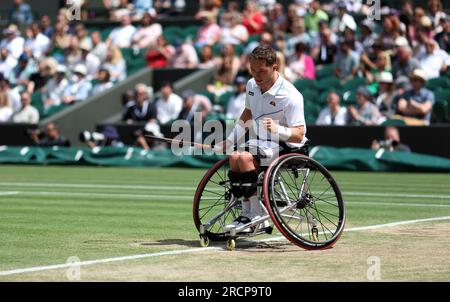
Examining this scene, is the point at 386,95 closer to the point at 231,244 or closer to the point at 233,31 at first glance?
the point at 233,31

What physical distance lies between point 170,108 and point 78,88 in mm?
4157

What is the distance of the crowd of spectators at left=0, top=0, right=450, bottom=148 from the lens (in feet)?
69.2

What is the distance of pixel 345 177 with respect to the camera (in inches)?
723

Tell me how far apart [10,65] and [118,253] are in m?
21.5

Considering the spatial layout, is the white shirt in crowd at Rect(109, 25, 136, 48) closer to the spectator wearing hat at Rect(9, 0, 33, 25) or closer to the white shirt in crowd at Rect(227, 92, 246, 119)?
the spectator wearing hat at Rect(9, 0, 33, 25)

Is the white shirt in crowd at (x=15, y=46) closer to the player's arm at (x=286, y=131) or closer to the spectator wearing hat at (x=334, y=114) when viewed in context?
the spectator wearing hat at (x=334, y=114)

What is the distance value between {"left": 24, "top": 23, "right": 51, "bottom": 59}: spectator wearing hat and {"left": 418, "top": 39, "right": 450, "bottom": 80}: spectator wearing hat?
Answer: 11.6 m

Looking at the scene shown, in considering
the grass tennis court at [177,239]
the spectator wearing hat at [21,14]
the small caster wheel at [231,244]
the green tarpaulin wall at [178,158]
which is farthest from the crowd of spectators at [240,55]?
the small caster wheel at [231,244]

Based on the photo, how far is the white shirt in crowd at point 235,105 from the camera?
21.9 meters

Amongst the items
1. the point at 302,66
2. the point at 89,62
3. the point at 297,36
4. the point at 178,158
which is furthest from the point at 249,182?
the point at 89,62

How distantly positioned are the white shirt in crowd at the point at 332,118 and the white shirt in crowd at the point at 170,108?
11.0 ft

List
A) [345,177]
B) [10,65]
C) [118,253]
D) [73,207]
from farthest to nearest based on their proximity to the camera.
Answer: [10,65]
[345,177]
[73,207]
[118,253]
